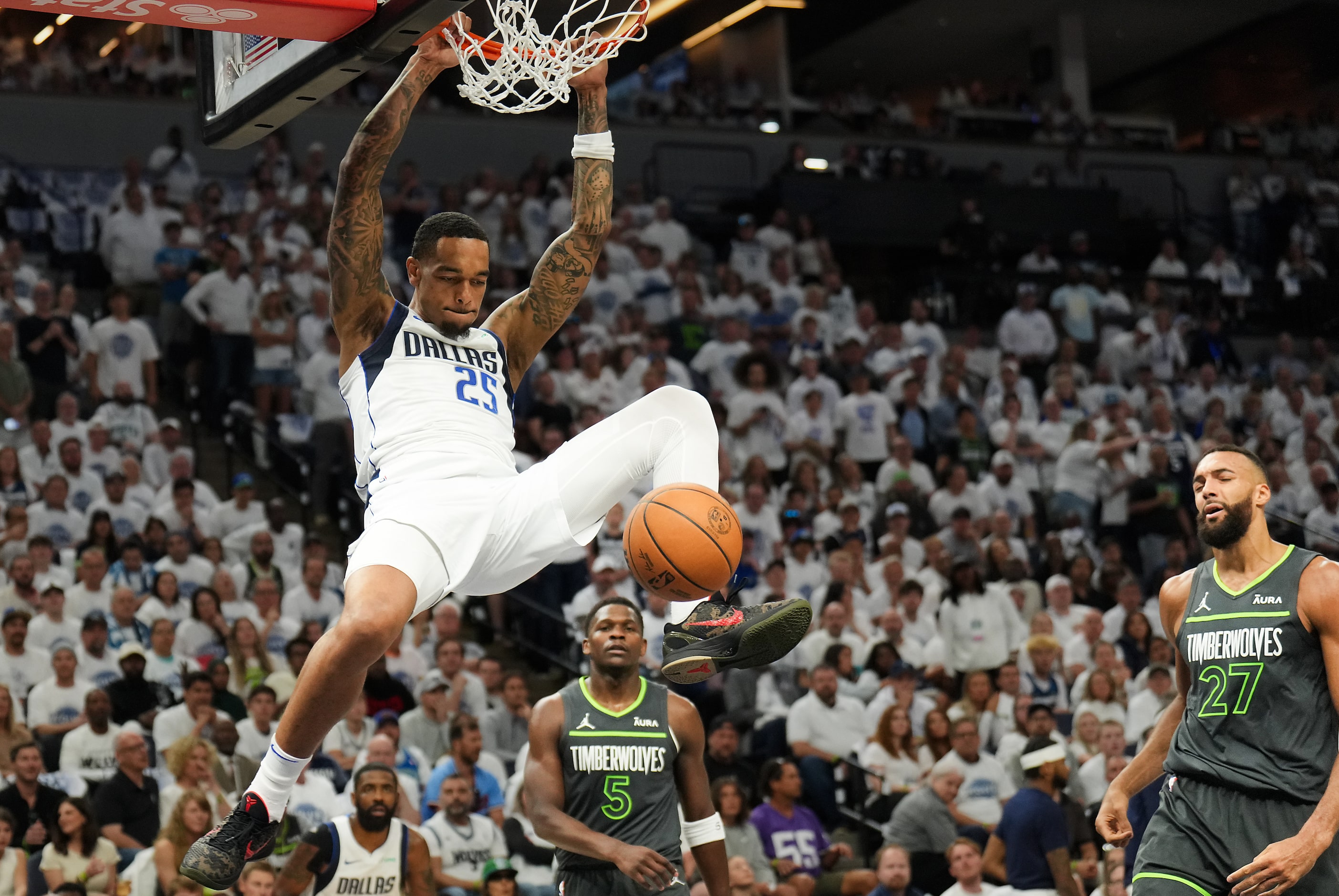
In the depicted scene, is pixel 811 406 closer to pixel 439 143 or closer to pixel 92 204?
pixel 439 143

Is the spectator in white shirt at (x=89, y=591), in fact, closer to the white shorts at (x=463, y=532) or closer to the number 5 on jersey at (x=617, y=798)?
the number 5 on jersey at (x=617, y=798)

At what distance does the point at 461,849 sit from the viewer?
31.9 ft

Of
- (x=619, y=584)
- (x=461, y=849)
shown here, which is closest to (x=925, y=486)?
(x=619, y=584)

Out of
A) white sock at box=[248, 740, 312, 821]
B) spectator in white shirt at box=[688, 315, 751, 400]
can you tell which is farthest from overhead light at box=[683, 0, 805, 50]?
white sock at box=[248, 740, 312, 821]

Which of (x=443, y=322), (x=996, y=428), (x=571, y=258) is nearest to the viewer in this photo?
(x=443, y=322)

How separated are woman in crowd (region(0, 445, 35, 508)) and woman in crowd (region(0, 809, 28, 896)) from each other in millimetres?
4249

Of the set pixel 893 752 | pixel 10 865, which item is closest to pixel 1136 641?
pixel 893 752

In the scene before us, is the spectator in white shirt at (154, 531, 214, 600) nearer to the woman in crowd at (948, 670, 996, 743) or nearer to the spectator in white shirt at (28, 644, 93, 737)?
the spectator in white shirt at (28, 644, 93, 737)

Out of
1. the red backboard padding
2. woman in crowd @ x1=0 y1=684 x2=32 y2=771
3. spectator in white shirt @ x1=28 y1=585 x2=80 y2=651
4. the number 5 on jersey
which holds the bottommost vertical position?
the number 5 on jersey

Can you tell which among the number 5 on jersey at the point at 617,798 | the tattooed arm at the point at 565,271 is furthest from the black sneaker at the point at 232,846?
the number 5 on jersey at the point at 617,798

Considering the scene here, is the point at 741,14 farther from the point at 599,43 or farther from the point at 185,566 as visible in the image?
the point at 599,43

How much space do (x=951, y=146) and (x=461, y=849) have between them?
614 inches

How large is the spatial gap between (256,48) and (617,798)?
346 centimetres

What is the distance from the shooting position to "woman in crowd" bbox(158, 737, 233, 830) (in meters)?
9.48
